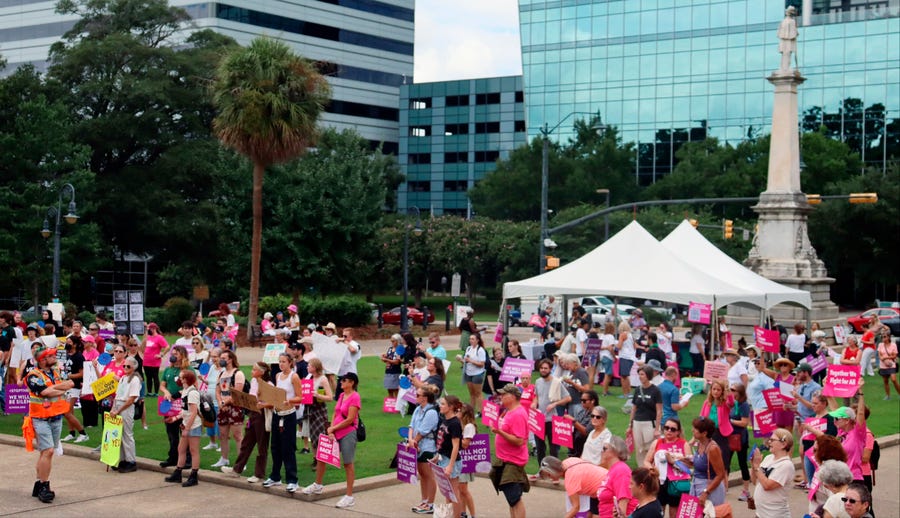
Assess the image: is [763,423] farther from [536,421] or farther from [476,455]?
[476,455]

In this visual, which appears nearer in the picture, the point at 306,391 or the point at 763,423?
the point at 306,391

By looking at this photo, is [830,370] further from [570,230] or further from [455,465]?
[570,230]

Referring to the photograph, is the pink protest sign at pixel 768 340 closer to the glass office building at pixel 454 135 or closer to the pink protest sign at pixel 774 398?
the pink protest sign at pixel 774 398

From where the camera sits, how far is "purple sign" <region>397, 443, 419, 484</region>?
480 inches

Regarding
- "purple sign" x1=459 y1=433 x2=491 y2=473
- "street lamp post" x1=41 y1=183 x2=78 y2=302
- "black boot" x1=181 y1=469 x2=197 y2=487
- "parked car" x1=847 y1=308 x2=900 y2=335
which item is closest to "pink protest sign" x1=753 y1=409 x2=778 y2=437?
"purple sign" x1=459 y1=433 x2=491 y2=473

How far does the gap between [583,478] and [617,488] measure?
→ 0.55 meters

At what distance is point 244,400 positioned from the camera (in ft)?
44.8

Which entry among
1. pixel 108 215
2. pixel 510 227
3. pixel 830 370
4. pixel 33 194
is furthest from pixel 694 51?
pixel 830 370

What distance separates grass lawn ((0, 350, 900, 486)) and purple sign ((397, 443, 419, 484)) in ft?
7.10

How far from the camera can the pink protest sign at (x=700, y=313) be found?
24469 millimetres

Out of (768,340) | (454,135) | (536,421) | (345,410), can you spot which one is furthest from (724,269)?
(454,135)

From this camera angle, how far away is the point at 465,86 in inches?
3725

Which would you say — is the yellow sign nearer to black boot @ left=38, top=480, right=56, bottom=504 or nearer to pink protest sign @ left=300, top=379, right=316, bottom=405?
black boot @ left=38, top=480, right=56, bottom=504

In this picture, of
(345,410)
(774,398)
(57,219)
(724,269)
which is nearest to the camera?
(345,410)
